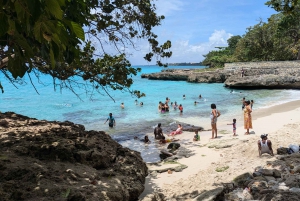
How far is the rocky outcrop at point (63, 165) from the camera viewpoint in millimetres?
3406

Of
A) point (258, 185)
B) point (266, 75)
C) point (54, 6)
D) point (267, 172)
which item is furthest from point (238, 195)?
point (266, 75)

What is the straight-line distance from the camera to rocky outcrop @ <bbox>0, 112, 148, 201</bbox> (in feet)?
11.2

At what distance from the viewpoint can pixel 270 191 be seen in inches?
185

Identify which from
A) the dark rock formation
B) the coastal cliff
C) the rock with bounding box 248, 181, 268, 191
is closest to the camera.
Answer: the rock with bounding box 248, 181, 268, 191

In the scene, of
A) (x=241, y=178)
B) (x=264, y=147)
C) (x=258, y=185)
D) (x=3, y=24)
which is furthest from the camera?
(x=264, y=147)

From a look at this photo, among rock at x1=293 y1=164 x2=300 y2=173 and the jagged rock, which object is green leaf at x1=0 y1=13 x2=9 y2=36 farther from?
rock at x1=293 y1=164 x2=300 y2=173

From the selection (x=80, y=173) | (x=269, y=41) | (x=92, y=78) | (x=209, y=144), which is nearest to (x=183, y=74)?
(x=269, y=41)

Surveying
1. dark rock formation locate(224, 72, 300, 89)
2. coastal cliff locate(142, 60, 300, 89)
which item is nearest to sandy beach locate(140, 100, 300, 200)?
dark rock formation locate(224, 72, 300, 89)

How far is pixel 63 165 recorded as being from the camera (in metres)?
4.12

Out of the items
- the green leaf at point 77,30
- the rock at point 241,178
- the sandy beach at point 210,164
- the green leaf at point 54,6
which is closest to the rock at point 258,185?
the rock at point 241,178

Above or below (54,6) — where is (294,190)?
below

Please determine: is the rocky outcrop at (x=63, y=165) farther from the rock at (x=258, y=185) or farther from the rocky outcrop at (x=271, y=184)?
the rock at (x=258, y=185)

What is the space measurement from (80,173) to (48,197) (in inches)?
30.4

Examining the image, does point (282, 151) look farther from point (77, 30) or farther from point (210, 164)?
point (77, 30)
